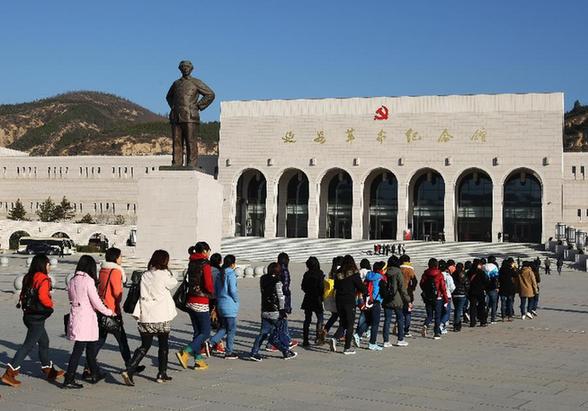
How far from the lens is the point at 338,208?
69.3 meters

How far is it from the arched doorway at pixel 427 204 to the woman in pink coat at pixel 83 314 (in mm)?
58519

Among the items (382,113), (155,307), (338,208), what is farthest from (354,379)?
(338,208)

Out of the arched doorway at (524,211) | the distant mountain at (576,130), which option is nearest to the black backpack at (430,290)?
the arched doorway at (524,211)

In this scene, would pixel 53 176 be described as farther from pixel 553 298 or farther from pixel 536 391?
pixel 536 391

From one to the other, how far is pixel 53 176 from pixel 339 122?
35249 millimetres

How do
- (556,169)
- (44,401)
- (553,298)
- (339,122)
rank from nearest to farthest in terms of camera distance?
(44,401) → (553,298) → (556,169) → (339,122)

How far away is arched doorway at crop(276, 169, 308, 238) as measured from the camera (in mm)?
69562

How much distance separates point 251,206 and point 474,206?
65.0 feet

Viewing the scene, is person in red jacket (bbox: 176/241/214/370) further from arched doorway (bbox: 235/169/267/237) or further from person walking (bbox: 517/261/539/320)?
arched doorway (bbox: 235/169/267/237)

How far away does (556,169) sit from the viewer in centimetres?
6128

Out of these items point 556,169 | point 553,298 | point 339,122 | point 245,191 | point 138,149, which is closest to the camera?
point 553,298

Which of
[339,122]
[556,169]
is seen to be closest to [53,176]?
[339,122]

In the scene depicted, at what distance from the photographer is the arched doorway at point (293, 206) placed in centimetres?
6956

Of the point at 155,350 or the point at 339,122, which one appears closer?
the point at 155,350
